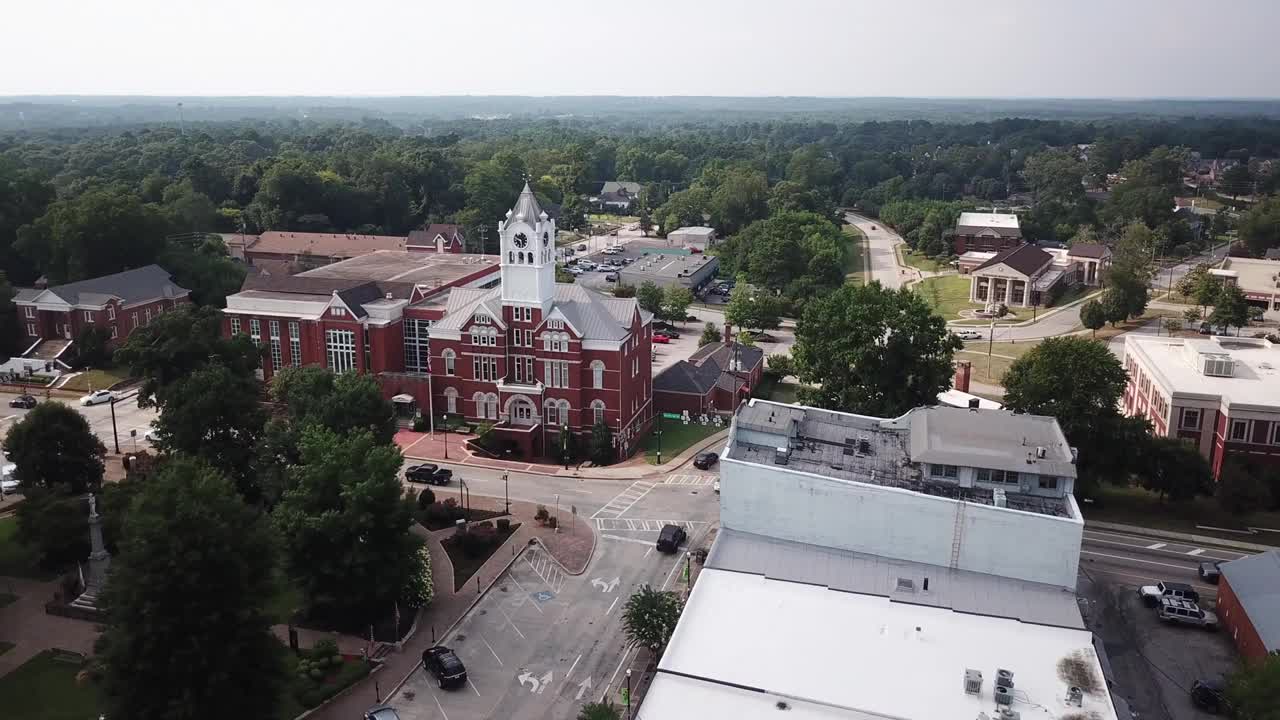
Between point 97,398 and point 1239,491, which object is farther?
point 97,398

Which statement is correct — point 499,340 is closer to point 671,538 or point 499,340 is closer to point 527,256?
point 527,256

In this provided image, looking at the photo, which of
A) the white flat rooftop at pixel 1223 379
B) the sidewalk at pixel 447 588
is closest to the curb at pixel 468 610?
the sidewalk at pixel 447 588

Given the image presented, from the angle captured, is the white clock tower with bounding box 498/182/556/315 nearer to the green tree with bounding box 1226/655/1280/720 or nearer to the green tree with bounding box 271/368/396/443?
the green tree with bounding box 271/368/396/443

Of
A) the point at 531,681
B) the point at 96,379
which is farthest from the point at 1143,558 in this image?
the point at 96,379

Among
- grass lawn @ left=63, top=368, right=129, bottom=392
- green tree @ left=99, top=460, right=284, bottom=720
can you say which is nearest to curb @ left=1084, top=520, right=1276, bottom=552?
green tree @ left=99, top=460, right=284, bottom=720

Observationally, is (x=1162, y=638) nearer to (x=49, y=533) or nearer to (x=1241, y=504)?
(x=1241, y=504)

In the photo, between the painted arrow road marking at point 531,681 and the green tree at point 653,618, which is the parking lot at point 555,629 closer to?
the painted arrow road marking at point 531,681
